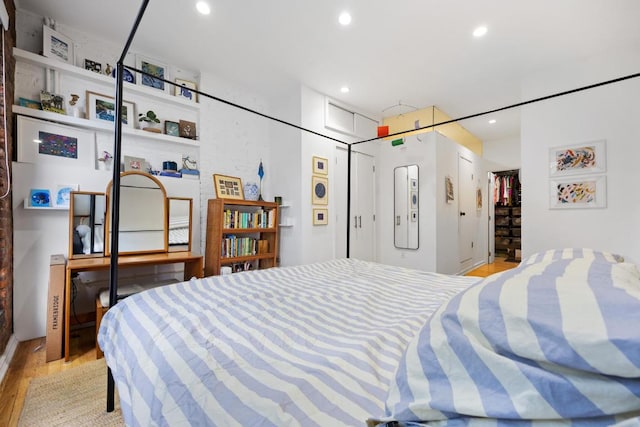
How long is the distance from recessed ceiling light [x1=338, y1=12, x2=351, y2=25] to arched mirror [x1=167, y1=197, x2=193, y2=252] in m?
2.27

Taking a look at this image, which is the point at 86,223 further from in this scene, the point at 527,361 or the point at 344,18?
the point at 527,361

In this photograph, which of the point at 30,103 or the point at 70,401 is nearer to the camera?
the point at 70,401

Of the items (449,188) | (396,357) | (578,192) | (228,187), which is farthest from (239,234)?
(578,192)

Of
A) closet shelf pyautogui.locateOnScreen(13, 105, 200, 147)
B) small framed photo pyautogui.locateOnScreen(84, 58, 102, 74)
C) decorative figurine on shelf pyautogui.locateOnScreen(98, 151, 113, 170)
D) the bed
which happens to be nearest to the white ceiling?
small framed photo pyautogui.locateOnScreen(84, 58, 102, 74)

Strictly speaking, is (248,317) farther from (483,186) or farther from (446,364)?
(483,186)

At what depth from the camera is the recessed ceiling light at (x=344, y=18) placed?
2316 mm

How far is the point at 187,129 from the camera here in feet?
10.3

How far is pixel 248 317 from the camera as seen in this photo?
3.37 ft

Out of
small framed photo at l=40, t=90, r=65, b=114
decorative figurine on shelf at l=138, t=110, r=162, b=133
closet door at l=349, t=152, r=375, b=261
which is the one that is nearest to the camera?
small framed photo at l=40, t=90, r=65, b=114

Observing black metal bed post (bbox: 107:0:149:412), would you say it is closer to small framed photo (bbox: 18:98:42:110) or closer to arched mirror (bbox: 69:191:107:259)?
arched mirror (bbox: 69:191:107:259)

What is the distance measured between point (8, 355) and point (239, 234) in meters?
2.06

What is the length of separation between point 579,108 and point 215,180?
158 inches

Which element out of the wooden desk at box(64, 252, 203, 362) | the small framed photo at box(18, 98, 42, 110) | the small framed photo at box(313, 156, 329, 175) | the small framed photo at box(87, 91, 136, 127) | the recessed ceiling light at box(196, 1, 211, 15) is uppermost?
the recessed ceiling light at box(196, 1, 211, 15)

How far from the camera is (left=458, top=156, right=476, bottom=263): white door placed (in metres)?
Result: 4.73
